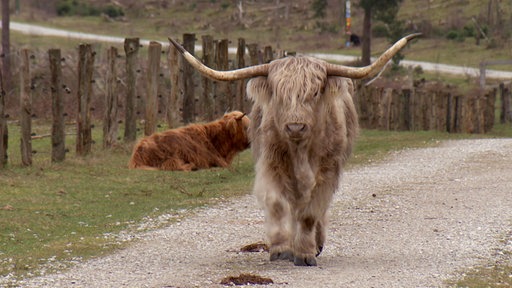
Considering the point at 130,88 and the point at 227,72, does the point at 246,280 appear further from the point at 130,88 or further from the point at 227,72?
the point at 130,88

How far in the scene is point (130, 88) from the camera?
19641 millimetres

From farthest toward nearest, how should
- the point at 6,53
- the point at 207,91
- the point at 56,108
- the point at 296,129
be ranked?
the point at 6,53, the point at 207,91, the point at 56,108, the point at 296,129

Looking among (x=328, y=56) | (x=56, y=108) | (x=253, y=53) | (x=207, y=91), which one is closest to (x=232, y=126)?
(x=56, y=108)

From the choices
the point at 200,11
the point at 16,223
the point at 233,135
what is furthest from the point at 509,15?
the point at 16,223

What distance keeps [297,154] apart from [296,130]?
1.51ft

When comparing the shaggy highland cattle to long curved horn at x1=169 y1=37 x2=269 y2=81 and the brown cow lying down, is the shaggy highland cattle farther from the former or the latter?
the brown cow lying down

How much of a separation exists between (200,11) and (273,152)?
192 feet

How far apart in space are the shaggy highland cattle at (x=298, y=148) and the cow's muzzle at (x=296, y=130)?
7cm

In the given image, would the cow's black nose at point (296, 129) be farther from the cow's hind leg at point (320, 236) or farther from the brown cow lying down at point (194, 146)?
the brown cow lying down at point (194, 146)

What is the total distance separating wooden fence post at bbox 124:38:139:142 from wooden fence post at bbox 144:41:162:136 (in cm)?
35

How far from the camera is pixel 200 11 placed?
67.5 meters

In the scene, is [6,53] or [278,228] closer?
→ [278,228]

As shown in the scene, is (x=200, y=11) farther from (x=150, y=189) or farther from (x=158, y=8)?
(x=150, y=189)

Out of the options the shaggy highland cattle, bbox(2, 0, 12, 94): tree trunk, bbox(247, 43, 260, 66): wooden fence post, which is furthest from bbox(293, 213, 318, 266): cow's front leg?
bbox(2, 0, 12, 94): tree trunk
